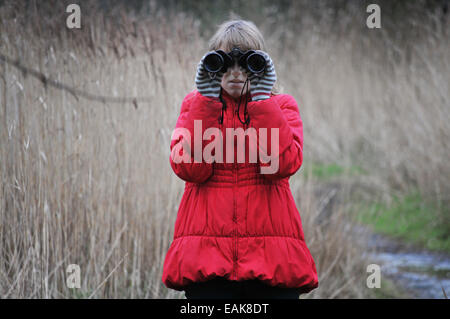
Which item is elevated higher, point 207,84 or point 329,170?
point 207,84

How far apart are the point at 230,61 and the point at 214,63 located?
7 cm

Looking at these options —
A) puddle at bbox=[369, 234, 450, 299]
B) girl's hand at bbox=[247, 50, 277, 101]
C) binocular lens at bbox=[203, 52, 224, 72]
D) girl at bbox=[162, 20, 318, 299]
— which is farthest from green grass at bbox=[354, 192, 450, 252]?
binocular lens at bbox=[203, 52, 224, 72]

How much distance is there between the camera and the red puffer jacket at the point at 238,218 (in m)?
1.68

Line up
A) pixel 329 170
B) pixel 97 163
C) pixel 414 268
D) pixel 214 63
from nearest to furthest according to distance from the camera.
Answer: pixel 214 63
pixel 97 163
pixel 414 268
pixel 329 170

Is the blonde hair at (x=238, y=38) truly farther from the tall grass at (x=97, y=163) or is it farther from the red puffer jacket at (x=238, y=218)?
the tall grass at (x=97, y=163)

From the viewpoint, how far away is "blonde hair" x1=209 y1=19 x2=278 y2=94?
1.83m

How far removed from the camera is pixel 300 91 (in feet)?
21.1

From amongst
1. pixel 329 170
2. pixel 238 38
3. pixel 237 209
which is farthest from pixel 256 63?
pixel 329 170

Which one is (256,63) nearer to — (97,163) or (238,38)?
(238,38)

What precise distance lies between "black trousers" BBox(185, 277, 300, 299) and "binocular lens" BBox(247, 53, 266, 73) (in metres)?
0.75

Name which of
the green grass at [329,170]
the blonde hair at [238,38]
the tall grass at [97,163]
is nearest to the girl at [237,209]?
the blonde hair at [238,38]

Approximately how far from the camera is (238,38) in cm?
183

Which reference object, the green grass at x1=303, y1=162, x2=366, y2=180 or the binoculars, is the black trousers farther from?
the green grass at x1=303, y1=162, x2=366, y2=180
